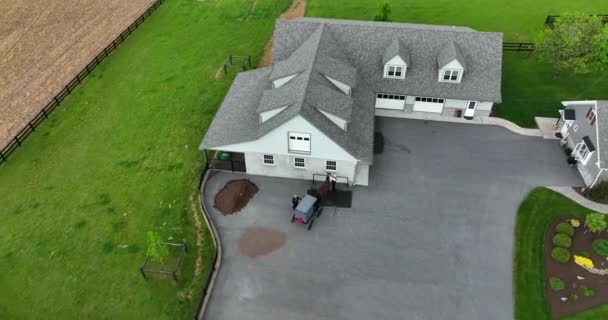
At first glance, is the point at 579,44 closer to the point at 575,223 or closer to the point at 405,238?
the point at 575,223

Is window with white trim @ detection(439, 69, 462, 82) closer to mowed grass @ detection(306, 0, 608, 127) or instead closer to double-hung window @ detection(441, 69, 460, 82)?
double-hung window @ detection(441, 69, 460, 82)

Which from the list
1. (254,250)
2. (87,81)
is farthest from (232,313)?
(87,81)

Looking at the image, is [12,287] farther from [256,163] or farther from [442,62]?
[442,62]

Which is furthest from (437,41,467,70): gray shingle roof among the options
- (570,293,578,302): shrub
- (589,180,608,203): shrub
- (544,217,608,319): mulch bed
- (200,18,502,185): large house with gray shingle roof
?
(570,293,578,302): shrub

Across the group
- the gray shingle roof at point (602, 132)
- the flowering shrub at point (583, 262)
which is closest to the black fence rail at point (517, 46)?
the gray shingle roof at point (602, 132)

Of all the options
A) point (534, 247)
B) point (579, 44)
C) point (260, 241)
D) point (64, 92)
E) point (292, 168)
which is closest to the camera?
point (534, 247)

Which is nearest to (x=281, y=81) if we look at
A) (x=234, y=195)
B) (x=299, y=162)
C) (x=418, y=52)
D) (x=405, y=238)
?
(x=299, y=162)

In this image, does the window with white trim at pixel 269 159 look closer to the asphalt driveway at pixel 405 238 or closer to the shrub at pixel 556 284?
the asphalt driveway at pixel 405 238
